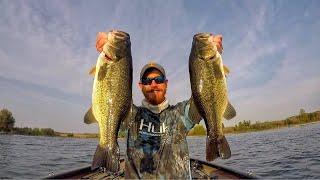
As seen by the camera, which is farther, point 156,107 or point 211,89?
point 156,107

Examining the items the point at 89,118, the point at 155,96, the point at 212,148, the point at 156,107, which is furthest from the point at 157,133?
the point at 89,118

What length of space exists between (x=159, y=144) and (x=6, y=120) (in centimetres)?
10615

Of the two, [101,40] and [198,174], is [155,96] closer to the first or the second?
[101,40]

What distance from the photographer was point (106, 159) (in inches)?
175

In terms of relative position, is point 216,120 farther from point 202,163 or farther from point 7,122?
point 7,122

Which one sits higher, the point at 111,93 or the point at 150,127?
the point at 111,93

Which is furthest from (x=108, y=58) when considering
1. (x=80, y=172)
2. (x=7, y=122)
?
(x=7, y=122)

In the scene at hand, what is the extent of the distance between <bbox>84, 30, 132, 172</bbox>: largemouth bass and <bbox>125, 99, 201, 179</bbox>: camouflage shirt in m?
1.29

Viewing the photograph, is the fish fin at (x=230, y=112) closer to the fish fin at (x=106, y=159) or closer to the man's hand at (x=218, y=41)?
the man's hand at (x=218, y=41)

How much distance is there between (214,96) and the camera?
4.68 m

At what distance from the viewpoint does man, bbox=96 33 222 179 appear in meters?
5.83

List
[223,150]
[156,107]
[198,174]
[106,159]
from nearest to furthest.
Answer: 1. [106,159]
2. [223,150]
3. [156,107]
4. [198,174]

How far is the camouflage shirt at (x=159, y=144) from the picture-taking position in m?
5.82

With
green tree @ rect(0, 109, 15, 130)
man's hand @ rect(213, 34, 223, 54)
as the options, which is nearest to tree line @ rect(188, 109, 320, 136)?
green tree @ rect(0, 109, 15, 130)
